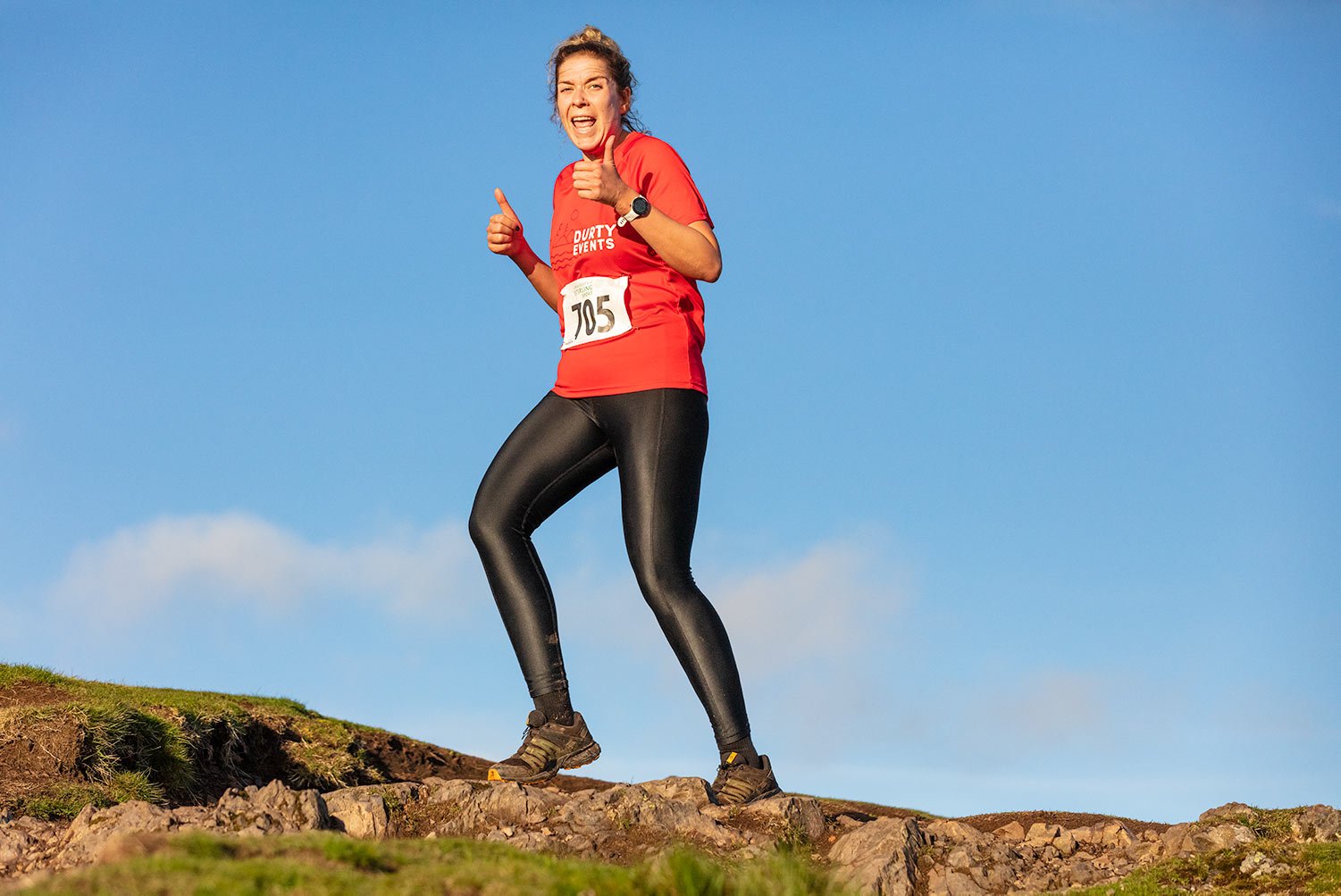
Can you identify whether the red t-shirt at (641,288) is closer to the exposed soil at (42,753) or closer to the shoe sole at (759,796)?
the shoe sole at (759,796)

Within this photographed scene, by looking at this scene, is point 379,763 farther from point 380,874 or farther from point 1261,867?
point 380,874

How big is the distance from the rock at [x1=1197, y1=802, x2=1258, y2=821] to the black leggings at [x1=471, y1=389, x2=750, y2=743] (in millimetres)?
2818

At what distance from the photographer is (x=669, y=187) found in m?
6.58

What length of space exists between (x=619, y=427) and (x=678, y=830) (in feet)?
6.76

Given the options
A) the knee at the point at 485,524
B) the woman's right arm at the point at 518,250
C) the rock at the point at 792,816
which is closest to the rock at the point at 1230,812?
the rock at the point at 792,816

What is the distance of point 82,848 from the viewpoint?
5.72 metres

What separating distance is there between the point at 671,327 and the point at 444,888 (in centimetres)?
357

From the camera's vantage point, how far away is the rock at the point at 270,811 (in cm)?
554

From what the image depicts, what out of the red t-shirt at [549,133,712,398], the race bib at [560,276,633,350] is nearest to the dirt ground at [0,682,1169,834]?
the red t-shirt at [549,133,712,398]

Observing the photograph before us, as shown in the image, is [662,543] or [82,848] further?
[662,543]

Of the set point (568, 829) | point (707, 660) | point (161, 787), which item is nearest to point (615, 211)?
point (707, 660)

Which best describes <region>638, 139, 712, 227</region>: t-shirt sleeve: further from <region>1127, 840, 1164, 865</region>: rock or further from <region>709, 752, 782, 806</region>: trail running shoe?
<region>1127, 840, 1164, 865</region>: rock

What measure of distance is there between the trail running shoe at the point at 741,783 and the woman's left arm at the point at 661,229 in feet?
8.37

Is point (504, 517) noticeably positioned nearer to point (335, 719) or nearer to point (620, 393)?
point (620, 393)
